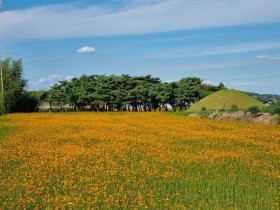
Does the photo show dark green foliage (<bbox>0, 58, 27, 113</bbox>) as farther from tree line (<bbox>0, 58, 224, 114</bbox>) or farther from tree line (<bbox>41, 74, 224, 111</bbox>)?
tree line (<bbox>41, 74, 224, 111</bbox>)

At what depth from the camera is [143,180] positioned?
14086 mm

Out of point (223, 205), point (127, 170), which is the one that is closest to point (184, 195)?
point (223, 205)

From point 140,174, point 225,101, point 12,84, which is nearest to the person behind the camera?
point 140,174

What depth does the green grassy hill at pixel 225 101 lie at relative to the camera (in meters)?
69.0

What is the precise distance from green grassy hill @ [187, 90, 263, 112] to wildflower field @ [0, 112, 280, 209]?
44597mm

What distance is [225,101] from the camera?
231ft

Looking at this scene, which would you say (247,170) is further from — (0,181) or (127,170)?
(0,181)

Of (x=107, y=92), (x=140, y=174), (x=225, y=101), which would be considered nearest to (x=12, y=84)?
(x=107, y=92)

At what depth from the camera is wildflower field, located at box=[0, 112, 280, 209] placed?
464 inches

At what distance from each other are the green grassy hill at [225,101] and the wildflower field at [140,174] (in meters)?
44.6

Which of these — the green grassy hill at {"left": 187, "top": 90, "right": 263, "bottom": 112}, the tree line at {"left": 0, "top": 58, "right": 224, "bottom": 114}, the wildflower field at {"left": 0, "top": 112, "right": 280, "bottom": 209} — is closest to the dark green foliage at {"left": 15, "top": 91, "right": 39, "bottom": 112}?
the tree line at {"left": 0, "top": 58, "right": 224, "bottom": 114}

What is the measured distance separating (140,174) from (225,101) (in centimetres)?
5721

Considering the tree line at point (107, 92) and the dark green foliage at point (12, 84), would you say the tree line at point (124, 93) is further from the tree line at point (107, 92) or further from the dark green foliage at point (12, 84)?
the dark green foliage at point (12, 84)

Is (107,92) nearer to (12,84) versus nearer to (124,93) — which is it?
(124,93)
